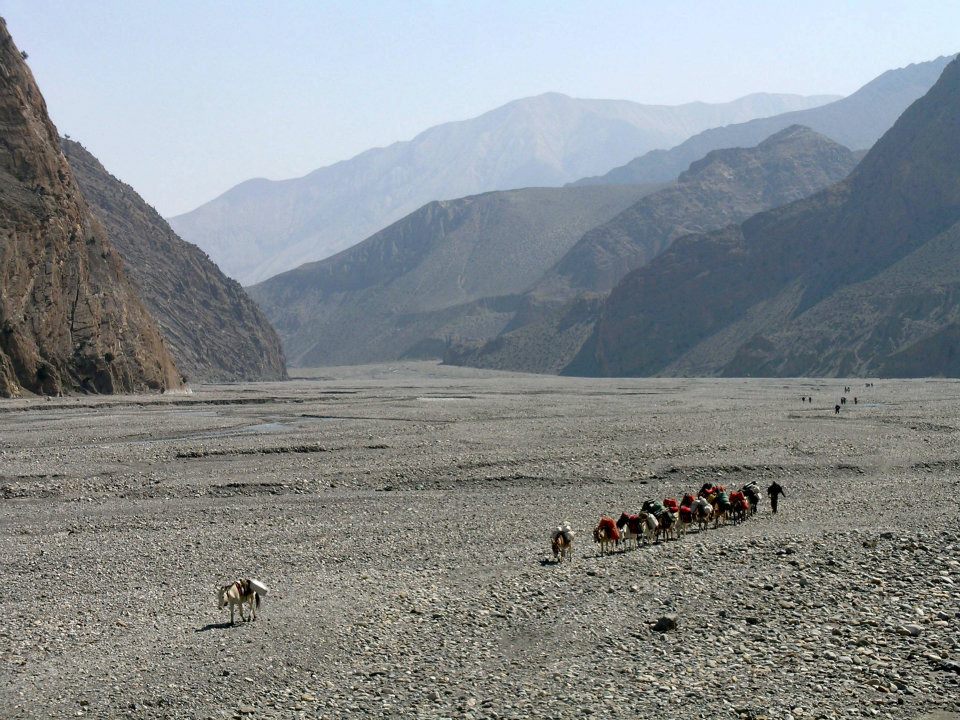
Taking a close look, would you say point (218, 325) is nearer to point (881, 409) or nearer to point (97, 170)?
point (97, 170)

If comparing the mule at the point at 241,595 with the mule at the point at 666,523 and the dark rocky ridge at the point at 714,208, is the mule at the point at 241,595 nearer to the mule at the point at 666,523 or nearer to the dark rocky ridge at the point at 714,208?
the mule at the point at 666,523

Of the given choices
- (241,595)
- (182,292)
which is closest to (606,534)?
(241,595)

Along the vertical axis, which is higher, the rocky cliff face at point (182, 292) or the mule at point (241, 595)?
the rocky cliff face at point (182, 292)

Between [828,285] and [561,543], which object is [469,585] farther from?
[828,285]

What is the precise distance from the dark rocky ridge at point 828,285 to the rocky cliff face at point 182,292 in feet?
154

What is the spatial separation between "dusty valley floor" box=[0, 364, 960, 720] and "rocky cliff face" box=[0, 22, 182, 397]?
89.2 feet

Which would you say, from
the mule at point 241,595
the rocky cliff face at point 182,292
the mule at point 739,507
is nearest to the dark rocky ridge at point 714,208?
the rocky cliff face at point 182,292

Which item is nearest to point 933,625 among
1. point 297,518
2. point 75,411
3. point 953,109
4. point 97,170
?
point 297,518

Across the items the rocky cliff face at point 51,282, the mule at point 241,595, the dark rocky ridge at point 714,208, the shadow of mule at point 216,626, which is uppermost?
the dark rocky ridge at point 714,208

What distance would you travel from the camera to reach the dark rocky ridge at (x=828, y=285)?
341 feet

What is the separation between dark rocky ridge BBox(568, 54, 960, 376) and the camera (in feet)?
341

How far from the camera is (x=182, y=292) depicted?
5330 inches

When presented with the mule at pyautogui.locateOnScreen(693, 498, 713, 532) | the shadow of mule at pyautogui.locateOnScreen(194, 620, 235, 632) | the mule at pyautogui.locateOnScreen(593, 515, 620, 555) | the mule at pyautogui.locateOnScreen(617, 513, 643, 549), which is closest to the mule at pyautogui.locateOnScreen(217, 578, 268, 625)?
the shadow of mule at pyautogui.locateOnScreen(194, 620, 235, 632)

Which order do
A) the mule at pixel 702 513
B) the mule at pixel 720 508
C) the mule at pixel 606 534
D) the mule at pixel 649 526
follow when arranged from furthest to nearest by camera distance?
the mule at pixel 720 508, the mule at pixel 702 513, the mule at pixel 649 526, the mule at pixel 606 534
